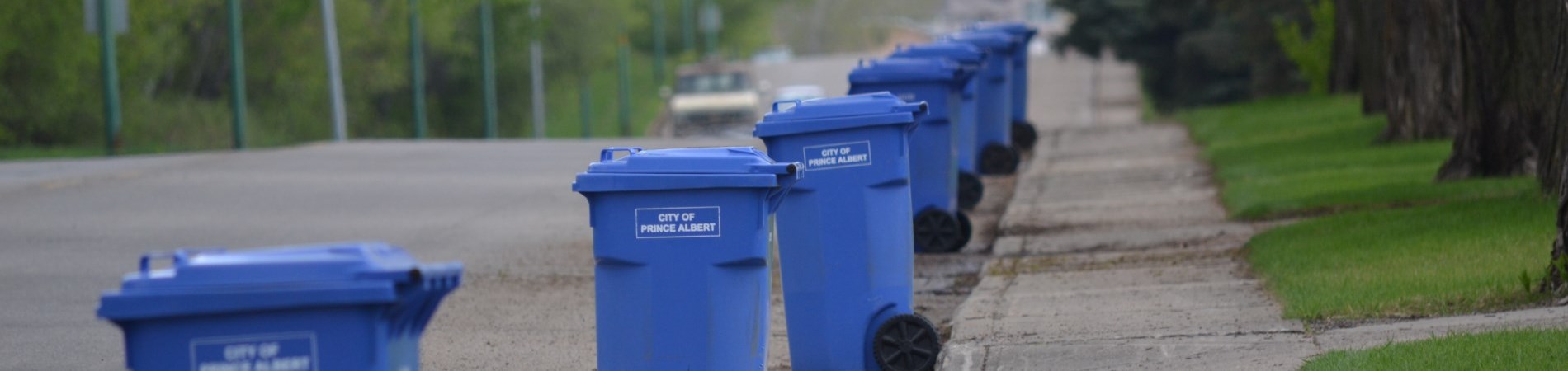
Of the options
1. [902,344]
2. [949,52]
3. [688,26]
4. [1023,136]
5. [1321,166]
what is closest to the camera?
[902,344]

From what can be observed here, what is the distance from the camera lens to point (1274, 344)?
816 centimetres

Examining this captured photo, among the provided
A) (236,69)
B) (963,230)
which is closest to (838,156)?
(963,230)

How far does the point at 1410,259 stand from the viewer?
10516 mm

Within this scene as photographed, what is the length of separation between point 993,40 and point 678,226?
1296 centimetres

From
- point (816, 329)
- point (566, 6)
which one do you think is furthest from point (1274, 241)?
point (566, 6)

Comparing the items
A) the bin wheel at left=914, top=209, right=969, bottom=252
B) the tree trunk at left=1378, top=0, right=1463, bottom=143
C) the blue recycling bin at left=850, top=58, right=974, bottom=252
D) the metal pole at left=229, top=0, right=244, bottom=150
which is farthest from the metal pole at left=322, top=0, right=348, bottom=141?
the bin wheel at left=914, top=209, right=969, bottom=252

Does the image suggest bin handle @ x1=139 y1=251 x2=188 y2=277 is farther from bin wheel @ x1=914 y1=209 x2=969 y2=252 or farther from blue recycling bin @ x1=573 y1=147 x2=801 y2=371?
bin wheel @ x1=914 y1=209 x2=969 y2=252

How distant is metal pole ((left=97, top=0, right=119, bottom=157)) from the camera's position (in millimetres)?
25312

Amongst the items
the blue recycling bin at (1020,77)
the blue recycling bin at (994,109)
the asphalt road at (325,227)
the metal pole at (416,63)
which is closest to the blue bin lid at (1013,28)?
the blue recycling bin at (1020,77)

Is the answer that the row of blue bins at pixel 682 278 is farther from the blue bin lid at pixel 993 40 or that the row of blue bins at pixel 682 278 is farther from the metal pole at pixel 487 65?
the metal pole at pixel 487 65

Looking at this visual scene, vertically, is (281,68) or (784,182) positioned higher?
(784,182)

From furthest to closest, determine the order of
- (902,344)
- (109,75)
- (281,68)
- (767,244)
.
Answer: (281,68) < (109,75) < (902,344) < (767,244)

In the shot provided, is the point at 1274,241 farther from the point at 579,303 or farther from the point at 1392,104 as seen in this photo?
the point at 1392,104

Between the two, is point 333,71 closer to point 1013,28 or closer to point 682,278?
point 1013,28
